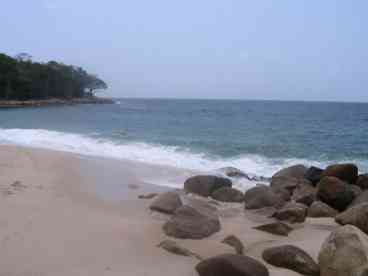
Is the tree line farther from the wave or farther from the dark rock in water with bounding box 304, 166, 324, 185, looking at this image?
the dark rock in water with bounding box 304, 166, 324, 185

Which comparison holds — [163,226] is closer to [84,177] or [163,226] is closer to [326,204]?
[326,204]

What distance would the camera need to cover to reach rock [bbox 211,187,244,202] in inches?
316

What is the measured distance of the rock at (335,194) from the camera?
7664mm

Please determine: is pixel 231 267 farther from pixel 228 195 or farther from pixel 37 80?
pixel 37 80

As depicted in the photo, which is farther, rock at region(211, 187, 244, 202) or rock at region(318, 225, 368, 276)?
rock at region(211, 187, 244, 202)

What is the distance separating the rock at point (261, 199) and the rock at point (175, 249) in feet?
8.91

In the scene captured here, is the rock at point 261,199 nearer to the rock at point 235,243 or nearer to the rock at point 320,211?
the rock at point 320,211

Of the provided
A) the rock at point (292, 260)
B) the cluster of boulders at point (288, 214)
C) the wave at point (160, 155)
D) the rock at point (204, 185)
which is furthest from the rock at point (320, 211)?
the wave at point (160, 155)

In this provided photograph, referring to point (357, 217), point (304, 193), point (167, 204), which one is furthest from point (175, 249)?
point (304, 193)

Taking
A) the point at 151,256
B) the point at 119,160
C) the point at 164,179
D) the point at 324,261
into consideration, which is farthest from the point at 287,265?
the point at 119,160

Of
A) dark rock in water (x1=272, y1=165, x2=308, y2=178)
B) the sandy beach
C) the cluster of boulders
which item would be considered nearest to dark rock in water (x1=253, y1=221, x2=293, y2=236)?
the cluster of boulders

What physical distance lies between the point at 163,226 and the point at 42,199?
2744mm

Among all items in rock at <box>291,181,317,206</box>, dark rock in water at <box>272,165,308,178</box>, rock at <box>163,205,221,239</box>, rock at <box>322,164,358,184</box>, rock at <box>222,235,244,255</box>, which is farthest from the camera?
dark rock in water at <box>272,165,308,178</box>

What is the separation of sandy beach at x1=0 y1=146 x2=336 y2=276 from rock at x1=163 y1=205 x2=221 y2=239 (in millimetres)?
119
